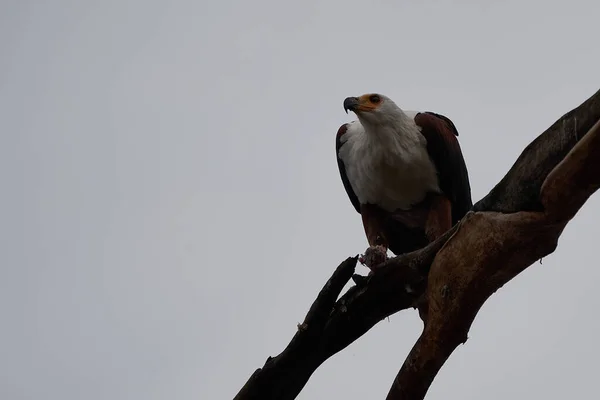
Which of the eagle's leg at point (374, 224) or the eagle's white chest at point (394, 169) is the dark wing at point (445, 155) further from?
the eagle's leg at point (374, 224)

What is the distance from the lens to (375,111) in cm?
661

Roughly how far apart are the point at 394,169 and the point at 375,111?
Answer: 1.66ft

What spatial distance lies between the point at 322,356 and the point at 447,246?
1.13 meters

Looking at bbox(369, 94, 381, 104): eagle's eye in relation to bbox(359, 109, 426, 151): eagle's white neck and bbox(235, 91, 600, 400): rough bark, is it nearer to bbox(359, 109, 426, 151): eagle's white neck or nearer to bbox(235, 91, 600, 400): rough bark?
bbox(359, 109, 426, 151): eagle's white neck

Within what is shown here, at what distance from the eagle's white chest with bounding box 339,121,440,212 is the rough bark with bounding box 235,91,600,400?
1849 millimetres

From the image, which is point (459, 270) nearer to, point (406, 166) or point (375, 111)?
point (406, 166)

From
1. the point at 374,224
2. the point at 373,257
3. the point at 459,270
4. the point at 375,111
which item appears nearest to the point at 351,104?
the point at 375,111

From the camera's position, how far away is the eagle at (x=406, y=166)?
6566 mm

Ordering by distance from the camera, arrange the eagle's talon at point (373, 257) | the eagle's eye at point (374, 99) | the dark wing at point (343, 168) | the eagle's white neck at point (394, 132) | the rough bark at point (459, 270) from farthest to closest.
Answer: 1. the dark wing at point (343, 168)
2. the eagle's eye at point (374, 99)
3. the eagle's white neck at point (394, 132)
4. the eagle's talon at point (373, 257)
5. the rough bark at point (459, 270)

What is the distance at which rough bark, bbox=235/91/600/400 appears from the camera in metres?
3.64

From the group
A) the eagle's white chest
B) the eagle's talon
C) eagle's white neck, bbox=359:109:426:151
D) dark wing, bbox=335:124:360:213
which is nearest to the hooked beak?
eagle's white neck, bbox=359:109:426:151

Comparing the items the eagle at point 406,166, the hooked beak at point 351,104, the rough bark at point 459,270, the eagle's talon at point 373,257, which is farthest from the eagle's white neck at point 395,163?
the rough bark at point 459,270

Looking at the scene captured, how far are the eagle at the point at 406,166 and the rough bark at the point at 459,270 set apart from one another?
6.11ft

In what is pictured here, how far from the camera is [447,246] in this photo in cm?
436
